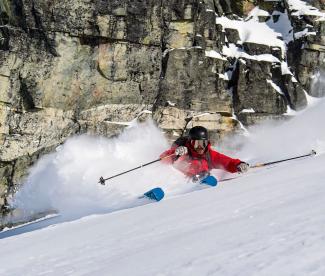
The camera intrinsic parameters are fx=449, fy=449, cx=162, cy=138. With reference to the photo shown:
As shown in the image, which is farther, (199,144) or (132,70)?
(132,70)

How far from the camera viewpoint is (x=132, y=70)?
23.3m

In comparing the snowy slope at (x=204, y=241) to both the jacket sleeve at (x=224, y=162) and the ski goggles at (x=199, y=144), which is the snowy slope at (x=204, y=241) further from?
the ski goggles at (x=199, y=144)

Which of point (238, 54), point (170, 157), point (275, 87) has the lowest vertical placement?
point (275, 87)

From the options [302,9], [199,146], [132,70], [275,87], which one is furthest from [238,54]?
[199,146]

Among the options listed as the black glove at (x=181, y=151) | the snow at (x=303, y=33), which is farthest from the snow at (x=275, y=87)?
the black glove at (x=181, y=151)

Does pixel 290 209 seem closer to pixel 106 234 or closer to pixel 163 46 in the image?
pixel 106 234

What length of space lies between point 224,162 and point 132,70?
1449 cm

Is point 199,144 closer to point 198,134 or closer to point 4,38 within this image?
point 198,134

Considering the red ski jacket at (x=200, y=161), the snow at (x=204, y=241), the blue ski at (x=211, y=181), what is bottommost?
the red ski jacket at (x=200, y=161)

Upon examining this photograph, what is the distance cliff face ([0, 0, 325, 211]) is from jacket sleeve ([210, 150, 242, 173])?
13.4 m

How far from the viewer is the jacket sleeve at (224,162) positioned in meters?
9.47

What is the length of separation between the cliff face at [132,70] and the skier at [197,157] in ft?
42.3

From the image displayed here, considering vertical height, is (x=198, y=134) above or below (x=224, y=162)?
above

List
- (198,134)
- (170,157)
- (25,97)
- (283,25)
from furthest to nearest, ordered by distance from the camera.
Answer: (283,25)
(25,97)
(170,157)
(198,134)
